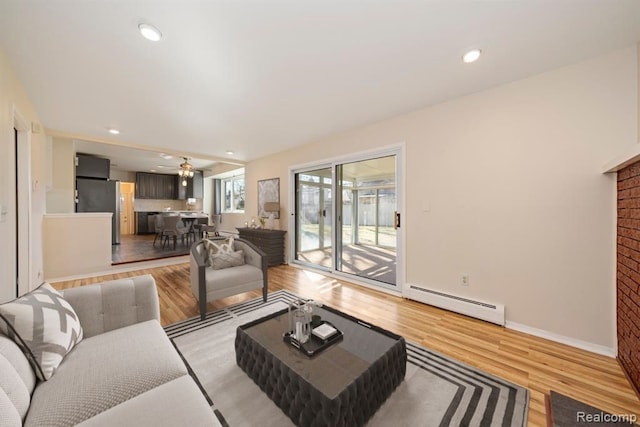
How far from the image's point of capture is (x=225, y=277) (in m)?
2.70

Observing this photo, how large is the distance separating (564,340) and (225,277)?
10.9 feet

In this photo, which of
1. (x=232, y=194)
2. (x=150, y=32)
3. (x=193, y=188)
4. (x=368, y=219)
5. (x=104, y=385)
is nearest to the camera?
(x=104, y=385)

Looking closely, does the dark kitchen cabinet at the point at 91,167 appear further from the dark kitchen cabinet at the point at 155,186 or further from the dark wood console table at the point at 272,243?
the dark wood console table at the point at 272,243

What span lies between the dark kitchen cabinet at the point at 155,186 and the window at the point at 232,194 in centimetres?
227

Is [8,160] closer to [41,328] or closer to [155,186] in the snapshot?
[41,328]

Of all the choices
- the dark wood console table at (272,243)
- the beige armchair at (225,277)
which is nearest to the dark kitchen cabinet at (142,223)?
the dark wood console table at (272,243)

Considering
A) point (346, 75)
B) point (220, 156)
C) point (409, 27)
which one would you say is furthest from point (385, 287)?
point (220, 156)

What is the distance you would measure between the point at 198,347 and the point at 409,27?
297cm

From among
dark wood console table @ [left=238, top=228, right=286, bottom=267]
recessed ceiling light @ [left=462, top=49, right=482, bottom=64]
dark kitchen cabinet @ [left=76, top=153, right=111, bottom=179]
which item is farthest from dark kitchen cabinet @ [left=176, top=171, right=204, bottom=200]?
recessed ceiling light @ [left=462, top=49, right=482, bottom=64]

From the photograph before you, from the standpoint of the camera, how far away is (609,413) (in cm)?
140

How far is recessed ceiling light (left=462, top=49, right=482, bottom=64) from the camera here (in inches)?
75.1

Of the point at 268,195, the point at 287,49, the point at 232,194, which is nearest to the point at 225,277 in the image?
the point at 287,49

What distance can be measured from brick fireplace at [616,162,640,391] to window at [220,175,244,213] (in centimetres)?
744

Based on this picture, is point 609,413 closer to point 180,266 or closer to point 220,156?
point 180,266
